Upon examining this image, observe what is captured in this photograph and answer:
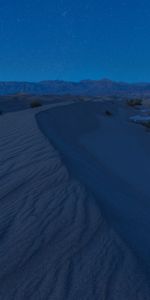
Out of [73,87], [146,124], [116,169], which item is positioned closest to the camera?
[116,169]

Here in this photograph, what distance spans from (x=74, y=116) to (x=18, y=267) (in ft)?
28.9

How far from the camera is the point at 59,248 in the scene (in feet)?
6.47

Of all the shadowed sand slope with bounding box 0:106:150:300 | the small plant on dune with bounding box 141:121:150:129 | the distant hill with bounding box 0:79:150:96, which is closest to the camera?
the shadowed sand slope with bounding box 0:106:150:300

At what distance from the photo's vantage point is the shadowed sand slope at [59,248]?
1624 millimetres

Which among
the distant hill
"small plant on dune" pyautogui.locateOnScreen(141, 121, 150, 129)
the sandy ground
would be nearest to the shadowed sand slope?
the sandy ground

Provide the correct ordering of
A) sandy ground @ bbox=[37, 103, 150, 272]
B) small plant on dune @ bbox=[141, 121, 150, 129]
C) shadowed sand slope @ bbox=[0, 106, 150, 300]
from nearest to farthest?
shadowed sand slope @ bbox=[0, 106, 150, 300] < sandy ground @ bbox=[37, 103, 150, 272] < small plant on dune @ bbox=[141, 121, 150, 129]

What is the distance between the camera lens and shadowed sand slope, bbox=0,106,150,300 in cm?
162

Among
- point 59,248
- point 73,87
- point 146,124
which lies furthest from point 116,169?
point 73,87

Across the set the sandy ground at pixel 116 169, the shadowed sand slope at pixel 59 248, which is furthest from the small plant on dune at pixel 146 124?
the shadowed sand slope at pixel 59 248

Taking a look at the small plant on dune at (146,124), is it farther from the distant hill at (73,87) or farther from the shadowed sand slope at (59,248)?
the distant hill at (73,87)

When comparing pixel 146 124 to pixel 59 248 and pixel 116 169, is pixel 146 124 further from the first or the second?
pixel 59 248

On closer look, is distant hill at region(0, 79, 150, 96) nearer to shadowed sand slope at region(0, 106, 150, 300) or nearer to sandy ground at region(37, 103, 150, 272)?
sandy ground at region(37, 103, 150, 272)

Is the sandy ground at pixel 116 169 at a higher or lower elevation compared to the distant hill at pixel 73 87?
lower

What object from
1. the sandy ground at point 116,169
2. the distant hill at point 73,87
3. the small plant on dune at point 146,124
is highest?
the distant hill at point 73,87
